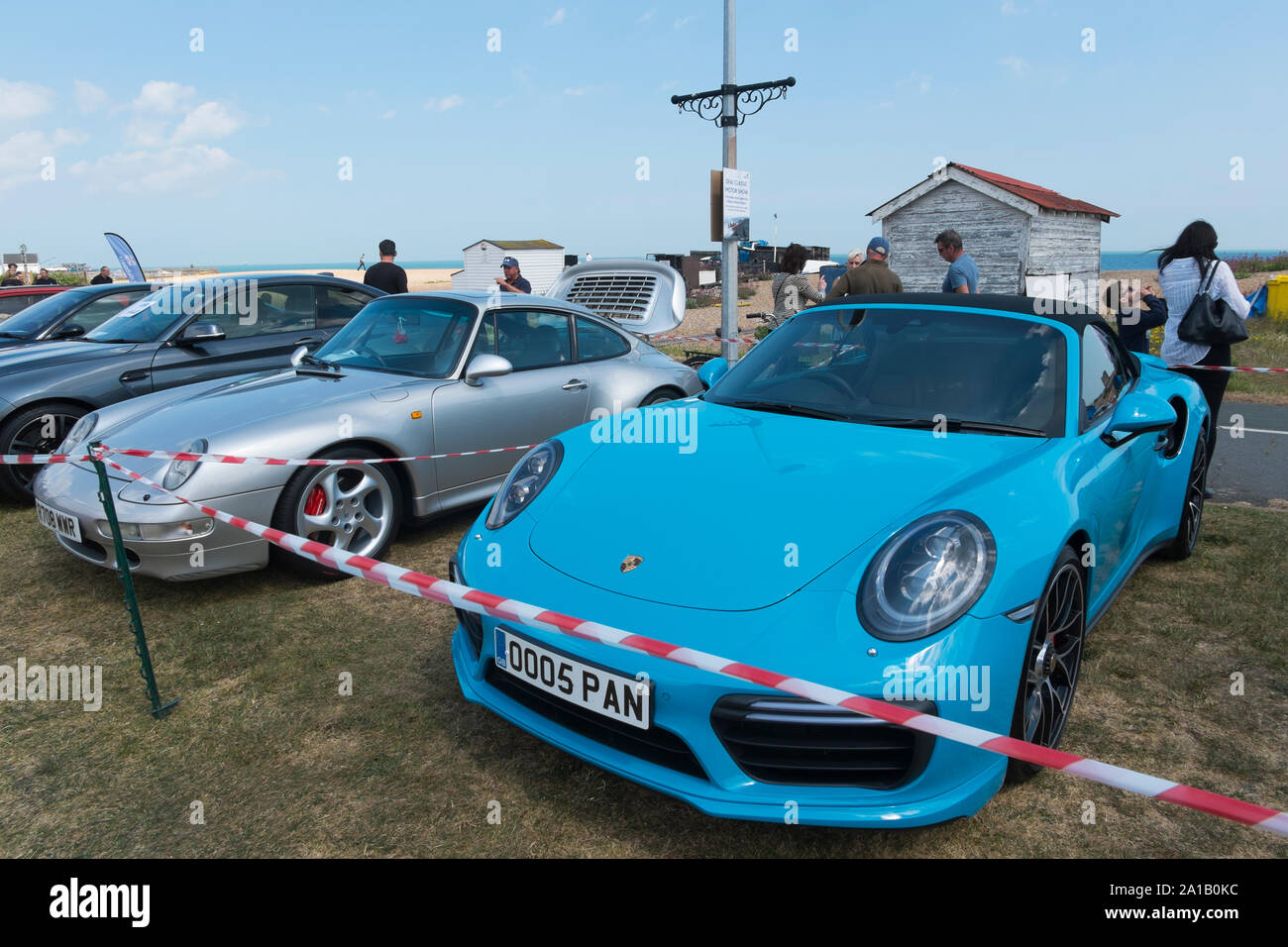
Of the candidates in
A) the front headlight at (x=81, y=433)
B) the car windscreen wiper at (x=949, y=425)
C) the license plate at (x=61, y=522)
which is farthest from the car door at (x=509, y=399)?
the car windscreen wiper at (x=949, y=425)

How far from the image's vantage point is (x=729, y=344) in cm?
968

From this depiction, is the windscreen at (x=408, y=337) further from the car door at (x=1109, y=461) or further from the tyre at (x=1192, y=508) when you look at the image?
the tyre at (x=1192, y=508)

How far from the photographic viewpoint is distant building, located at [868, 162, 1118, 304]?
18.8m

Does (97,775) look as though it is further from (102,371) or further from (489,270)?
(489,270)

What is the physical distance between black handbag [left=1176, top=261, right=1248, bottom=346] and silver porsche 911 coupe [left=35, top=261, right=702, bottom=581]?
3.21 meters

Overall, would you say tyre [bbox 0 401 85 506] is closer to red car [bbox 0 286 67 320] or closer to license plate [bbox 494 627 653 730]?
license plate [bbox 494 627 653 730]

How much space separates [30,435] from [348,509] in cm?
315

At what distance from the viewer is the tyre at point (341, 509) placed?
4.08 m

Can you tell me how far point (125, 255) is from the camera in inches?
604

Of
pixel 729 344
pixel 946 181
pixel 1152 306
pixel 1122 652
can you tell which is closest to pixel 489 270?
pixel 946 181

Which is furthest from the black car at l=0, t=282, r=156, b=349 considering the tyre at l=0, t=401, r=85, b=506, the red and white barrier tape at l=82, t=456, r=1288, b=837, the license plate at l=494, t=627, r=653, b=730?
the license plate at l=494, t=627, r=653, b=730

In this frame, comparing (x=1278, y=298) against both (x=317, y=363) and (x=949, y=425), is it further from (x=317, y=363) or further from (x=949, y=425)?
(x=317, y=363)

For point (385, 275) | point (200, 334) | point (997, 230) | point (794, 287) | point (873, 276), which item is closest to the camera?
point (200, 334)

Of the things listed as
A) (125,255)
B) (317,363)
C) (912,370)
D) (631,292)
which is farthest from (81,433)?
(125,255)
